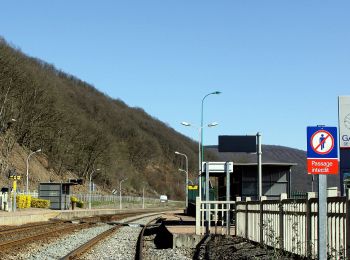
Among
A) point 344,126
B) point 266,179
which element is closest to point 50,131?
point 266,179

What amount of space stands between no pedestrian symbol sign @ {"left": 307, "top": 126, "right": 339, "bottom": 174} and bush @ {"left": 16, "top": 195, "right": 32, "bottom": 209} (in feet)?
178

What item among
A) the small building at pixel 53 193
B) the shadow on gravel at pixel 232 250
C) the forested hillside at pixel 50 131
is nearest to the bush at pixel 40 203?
the small building at pixel 53 193

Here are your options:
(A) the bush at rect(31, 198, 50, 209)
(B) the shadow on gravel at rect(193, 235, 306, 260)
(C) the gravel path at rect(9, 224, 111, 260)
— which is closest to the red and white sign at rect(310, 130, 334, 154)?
(B) the shadow on gravel at rect(193, 235, 306, 260)

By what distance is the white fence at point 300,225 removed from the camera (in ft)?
32.5

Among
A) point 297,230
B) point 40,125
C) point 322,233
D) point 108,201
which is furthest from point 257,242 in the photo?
point 108,201

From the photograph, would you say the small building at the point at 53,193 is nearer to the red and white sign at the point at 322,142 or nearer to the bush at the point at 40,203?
the bush at the point at 40,203

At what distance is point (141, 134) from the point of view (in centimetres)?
19612

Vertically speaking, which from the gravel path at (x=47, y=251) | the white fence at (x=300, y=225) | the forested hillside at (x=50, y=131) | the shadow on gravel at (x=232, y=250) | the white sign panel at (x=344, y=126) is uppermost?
the forested hillside at (x=50, y=131)

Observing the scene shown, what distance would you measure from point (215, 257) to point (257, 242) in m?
2.36

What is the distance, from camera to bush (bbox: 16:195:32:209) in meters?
59.4

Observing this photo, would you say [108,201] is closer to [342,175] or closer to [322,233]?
[342,175]

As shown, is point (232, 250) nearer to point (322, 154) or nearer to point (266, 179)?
point (322, 154)

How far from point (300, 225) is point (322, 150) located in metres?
4.69

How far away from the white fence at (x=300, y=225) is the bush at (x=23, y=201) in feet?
146
